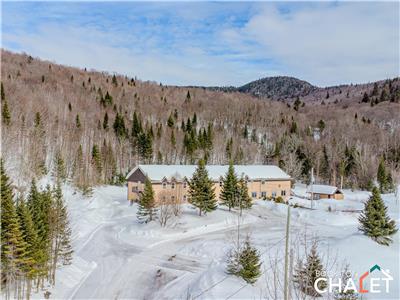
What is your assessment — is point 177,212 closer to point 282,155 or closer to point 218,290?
point 218,290

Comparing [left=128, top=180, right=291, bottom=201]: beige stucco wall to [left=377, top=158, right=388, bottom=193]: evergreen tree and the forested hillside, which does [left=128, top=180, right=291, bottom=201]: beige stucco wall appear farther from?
[left=377, top=158, right=388, bottom=193]: evergreen tree

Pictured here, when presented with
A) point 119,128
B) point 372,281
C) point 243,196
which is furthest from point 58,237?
point 119,128

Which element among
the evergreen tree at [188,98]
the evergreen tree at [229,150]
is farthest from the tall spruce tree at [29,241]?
the evergreen tree at [188,98]

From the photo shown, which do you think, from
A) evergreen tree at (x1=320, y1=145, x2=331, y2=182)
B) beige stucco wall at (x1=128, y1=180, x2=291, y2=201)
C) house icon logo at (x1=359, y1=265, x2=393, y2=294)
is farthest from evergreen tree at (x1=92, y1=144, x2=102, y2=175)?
house icon logo at (x1=359, y1=265, x2=393, y2=294)

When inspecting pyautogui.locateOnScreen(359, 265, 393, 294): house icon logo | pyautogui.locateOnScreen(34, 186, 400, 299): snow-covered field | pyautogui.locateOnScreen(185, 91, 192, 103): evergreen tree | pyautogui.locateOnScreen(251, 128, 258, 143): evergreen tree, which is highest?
pyautogui.locateOnScreen(185, 91, 192, 103): evergreen tree

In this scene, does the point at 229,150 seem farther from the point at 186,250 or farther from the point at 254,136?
the point at 186,250

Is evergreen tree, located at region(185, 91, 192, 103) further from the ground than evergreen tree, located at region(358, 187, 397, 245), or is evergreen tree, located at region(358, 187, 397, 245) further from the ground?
evergreen tree, located at region(185, 91, 192, 103)

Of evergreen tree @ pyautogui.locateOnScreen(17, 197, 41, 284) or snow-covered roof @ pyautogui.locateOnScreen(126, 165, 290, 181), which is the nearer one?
evergreen tree @ pyautogui.locateOnScreen(17, 197, 41, 284)
